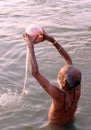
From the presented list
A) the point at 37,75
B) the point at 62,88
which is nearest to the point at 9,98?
the point at 62,88

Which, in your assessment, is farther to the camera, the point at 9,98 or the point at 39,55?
the point at 39,55

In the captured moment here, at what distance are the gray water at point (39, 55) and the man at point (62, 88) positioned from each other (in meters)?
0.37

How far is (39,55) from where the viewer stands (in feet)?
28.4

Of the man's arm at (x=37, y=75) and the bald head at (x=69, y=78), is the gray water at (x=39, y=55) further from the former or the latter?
the bald head at (x=69, y=78)

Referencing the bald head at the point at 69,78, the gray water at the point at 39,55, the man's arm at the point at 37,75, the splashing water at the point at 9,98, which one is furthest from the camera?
the splashing water at the point at 9,98

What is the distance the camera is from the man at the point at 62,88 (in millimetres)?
4570

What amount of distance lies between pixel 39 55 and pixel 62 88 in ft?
12.7

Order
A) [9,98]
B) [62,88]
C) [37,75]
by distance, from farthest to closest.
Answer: [9,98], [62,88], [37,75]

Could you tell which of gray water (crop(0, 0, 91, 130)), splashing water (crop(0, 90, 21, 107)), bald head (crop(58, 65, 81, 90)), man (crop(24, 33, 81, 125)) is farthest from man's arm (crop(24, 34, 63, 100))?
splashing water (crop(0, 90, 21, 107))

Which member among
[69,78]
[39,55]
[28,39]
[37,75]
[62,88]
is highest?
[28,39]

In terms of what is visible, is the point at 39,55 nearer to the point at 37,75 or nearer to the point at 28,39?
the point at 28,39

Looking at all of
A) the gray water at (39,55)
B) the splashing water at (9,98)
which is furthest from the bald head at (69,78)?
the splashing water at (9,98)

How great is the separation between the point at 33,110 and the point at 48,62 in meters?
2.15

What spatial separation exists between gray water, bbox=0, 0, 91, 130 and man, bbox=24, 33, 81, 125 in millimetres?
367
